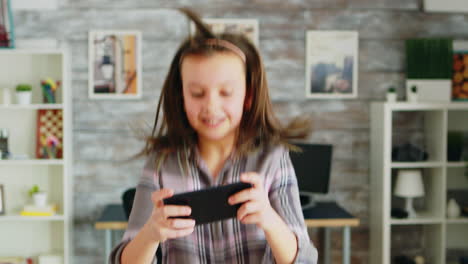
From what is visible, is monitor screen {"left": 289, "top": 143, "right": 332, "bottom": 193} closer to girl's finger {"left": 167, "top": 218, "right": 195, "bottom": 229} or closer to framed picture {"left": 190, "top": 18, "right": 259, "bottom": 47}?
framed picture {"left": 190, "top": 18, "right": 259, "bottom": 47}

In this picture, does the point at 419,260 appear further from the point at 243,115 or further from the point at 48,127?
the point at 243,115

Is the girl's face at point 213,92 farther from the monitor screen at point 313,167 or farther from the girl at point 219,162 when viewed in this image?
the monitor screen at point 313,167

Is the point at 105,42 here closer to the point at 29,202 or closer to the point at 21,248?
the point at 29,202

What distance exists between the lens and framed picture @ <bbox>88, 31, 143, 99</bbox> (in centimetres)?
322

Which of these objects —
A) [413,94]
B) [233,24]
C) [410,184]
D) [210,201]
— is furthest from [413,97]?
[210,201]

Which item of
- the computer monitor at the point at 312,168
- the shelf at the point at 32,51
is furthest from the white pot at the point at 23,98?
the computer monitor at the point at 312,168

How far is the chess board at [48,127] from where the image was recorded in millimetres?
3113

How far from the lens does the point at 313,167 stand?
121 inches

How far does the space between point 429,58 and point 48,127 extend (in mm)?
2418

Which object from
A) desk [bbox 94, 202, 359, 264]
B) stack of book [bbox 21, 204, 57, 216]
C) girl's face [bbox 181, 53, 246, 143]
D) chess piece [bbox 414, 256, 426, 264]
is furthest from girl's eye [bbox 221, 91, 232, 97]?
chess piece [bbox 414, 256, 426, 264]

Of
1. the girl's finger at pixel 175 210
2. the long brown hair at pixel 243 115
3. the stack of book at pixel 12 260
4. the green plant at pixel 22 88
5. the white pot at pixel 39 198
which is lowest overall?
the stack of book at pixel 12 260

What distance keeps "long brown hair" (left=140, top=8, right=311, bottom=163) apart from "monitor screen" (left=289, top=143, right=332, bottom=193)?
2037 millimetres

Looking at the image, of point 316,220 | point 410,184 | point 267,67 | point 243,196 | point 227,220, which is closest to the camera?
point 243,196

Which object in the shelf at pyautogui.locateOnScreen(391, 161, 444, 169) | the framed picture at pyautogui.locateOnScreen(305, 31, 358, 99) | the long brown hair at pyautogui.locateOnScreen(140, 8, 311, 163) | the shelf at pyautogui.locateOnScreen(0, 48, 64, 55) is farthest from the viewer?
the framed picture at pyautogui.locateOnScreen(305, 31, 358, 99)
